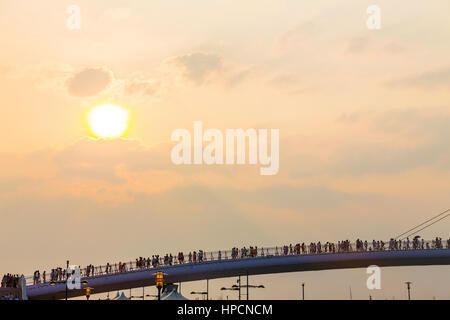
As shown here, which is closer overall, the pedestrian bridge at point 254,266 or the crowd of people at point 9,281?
the crowd of people at point 9,281

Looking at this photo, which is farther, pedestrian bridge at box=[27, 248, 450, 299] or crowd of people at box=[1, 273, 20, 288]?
pedestrian bridge at box=[27, 248, 450, 299]

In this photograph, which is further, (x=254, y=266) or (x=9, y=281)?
(x=254, y=266)

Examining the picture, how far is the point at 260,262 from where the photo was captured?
98.2m

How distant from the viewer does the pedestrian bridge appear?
89.4 m

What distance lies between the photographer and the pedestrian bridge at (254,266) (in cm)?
8938

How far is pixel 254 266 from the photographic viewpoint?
323 ft
